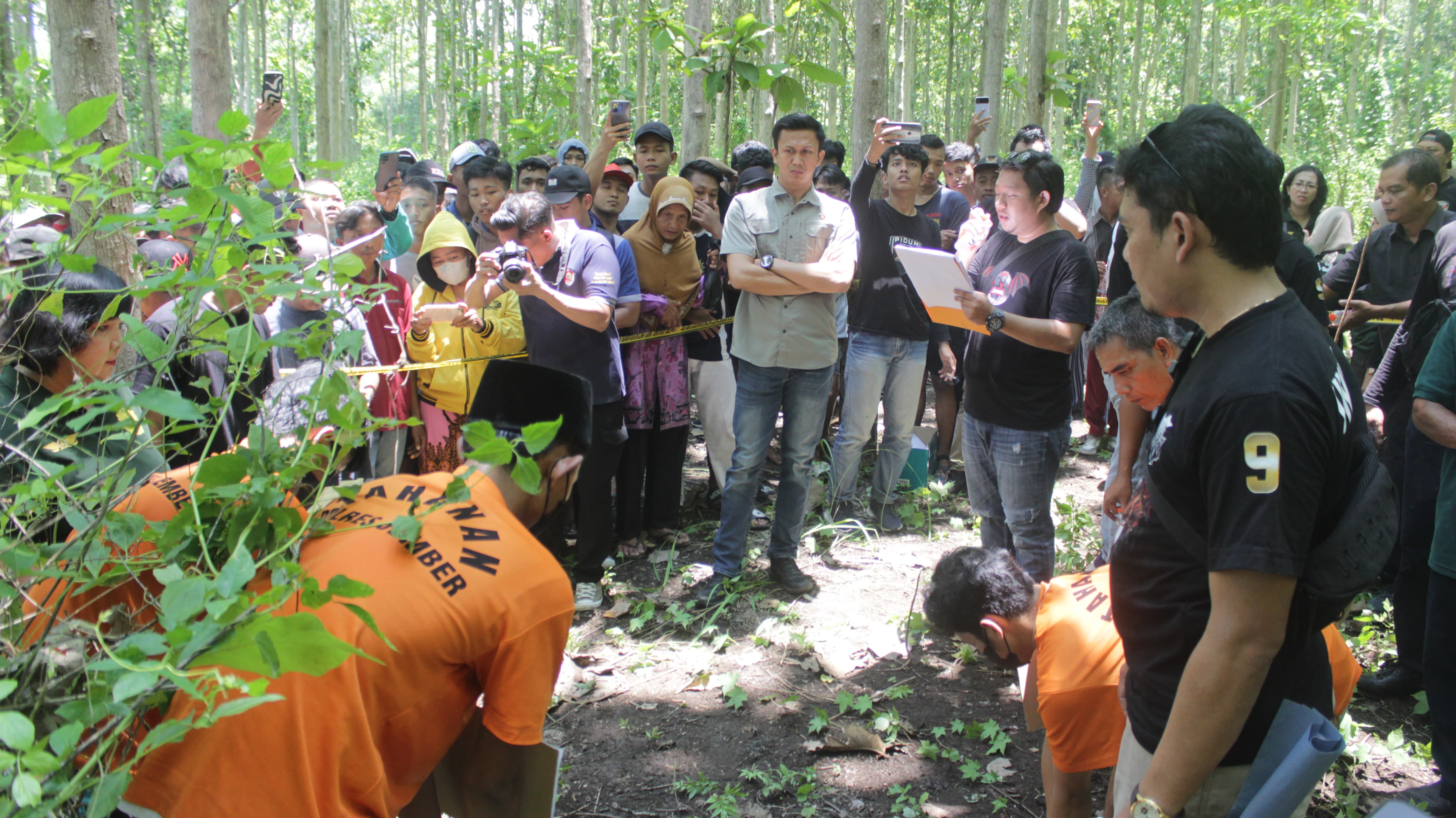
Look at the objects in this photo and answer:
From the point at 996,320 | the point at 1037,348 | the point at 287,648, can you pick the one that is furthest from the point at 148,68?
the point at 287,648

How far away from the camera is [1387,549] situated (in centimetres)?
144

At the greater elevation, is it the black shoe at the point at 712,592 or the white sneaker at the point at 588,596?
the black shoe at the point at 712,592

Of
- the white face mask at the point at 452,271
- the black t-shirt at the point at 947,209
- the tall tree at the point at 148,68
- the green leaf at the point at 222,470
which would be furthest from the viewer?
the tall tree at the point at 148,68

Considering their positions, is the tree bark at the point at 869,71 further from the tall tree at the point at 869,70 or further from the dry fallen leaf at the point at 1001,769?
the dry fallen leaf at the point at 1001,769

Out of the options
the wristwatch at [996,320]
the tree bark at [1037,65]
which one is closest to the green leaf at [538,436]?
the wristwatch at [996,320]

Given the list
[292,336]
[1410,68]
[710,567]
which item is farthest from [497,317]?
[1410,68]

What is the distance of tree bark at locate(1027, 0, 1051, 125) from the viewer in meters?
8.78

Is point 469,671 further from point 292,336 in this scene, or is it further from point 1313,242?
point 1313,242

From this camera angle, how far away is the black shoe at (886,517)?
5391 mm

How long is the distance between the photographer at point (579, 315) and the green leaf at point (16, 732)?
11.3 ft

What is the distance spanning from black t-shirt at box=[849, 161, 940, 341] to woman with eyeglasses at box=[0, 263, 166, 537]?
3.70 meters

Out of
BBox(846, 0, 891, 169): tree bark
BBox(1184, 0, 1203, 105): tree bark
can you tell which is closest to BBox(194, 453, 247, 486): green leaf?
BBox(846, 0, 891, 169): tree bark

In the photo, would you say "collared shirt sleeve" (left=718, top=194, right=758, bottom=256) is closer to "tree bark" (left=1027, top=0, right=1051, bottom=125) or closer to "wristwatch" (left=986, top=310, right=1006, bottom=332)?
"wristwatch" (left=986, top=310, right=1006, bottom=332)

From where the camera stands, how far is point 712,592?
4395 millimetres
